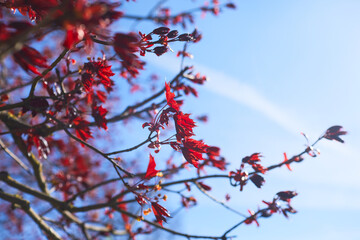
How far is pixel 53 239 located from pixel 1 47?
1.96 m

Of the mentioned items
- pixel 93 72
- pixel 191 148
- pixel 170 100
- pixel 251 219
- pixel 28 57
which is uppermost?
pixel 93 72

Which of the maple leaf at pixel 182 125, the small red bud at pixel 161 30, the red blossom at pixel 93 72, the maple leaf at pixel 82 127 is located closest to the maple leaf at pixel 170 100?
the maple leaf at pixel 182 125

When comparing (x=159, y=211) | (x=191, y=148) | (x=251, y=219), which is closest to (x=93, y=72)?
(x=191, y=148)

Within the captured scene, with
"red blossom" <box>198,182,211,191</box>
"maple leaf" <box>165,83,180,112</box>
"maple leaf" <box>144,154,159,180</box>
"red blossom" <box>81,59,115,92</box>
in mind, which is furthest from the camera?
"red blossom" <box>198,182,211,191</box>

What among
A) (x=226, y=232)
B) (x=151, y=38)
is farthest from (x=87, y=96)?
(x=226, y=232)

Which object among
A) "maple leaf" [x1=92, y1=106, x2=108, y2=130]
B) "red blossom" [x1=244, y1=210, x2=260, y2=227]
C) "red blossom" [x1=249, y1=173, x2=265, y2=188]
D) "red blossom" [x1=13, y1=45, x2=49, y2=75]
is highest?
"maple leaf" [x1=92, y1=106, x2=108, y2=130]

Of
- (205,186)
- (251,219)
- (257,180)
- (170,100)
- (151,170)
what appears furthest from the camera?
(205,186)

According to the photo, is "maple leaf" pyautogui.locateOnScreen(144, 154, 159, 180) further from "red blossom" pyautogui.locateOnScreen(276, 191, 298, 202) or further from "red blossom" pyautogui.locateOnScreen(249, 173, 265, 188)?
"red blossom" pyautogui.locateOnScreen(276, 191, 298, 202)

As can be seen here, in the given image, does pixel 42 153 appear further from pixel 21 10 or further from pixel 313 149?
pixel 313 149

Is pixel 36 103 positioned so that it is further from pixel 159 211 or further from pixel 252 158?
pixel 252 158

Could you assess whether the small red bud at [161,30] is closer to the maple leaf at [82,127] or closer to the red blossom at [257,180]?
the maple leaf at [82,127]

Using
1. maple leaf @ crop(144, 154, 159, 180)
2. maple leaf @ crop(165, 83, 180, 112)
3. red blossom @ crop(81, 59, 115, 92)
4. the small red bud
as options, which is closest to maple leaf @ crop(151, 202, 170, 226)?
maple leaf @ crop(144, 154, 159, 180)

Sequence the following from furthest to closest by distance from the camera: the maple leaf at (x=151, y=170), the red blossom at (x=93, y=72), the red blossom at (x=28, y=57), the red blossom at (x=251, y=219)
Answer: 1. the red blossom at (x=251, y=219)
2. the red blossom at (x=93, y=72)
3. the maple leaf at (x=151, y=170)
4. the red blossom at (x=28, y=57)

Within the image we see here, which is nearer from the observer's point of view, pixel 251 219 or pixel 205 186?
pixel 251 219
